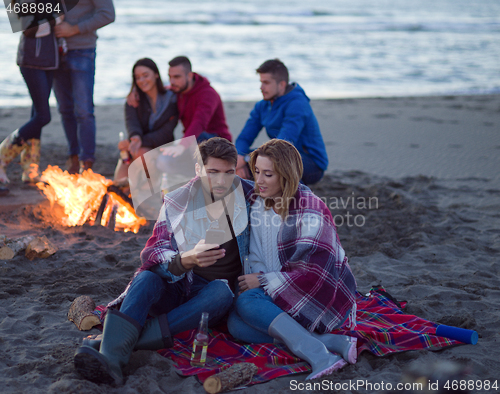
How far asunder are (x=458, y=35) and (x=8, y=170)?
2852 centimetres

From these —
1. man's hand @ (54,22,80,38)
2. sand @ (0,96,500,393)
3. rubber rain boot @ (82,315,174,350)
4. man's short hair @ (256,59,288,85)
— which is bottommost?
sand @ (0,96,500,393)

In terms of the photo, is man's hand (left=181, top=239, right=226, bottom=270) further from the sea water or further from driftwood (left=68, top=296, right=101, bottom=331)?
the sea water

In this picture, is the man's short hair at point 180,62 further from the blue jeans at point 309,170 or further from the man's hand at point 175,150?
the blue jeans at point 309,170

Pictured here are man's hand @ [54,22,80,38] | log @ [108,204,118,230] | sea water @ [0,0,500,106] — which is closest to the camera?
log @ [108,204,118,230]

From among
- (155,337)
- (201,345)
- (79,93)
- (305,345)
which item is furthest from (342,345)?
(79,93)

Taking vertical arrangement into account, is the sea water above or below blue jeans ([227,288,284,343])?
above

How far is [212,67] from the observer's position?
1781cm

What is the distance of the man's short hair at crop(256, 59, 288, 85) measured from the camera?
502cm

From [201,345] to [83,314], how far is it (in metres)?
0.88

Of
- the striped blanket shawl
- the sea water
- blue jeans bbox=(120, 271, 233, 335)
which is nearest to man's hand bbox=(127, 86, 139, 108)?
blue jeans bbox=(120, 271, 233, 335)

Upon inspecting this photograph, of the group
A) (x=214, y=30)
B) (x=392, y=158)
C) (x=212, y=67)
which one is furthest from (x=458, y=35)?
(x=392, y=158)

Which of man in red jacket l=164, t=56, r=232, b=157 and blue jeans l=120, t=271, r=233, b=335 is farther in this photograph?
man in red jacket l=164, t=56, r=232, b=157

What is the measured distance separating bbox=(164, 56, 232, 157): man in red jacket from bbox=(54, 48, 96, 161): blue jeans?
0.91m

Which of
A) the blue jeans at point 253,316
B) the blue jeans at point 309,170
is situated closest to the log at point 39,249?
the blue jeans at point 253,316
